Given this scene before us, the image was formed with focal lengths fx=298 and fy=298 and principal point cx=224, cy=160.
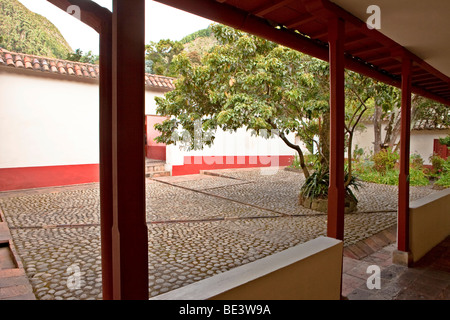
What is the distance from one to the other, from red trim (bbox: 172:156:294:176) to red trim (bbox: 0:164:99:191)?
3123mm

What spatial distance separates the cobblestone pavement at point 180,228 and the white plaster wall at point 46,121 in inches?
44.4

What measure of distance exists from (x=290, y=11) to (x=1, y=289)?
3.75m

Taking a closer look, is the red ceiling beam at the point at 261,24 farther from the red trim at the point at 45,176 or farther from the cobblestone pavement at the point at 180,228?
the red trim at the point at 45,176

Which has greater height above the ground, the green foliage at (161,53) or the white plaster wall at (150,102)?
the green foliage at (161,53)

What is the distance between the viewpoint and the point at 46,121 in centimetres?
865

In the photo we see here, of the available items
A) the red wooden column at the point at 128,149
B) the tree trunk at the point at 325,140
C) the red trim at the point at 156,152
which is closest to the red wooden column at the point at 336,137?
the red wooden column at the point at 128,149

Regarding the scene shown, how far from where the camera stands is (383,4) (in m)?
2.51

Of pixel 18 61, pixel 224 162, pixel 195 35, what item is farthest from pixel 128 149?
pixel 195 35

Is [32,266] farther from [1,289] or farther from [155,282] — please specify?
[155,282]

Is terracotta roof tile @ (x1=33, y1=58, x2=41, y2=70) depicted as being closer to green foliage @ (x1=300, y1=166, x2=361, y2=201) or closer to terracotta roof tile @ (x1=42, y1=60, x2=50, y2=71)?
terracotta roof tile @ (x1=42, y1=60, x2=50, y2=71)

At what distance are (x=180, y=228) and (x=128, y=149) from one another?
153 inches

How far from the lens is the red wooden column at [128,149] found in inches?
57.3

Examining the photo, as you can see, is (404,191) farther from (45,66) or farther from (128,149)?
(45,66)
